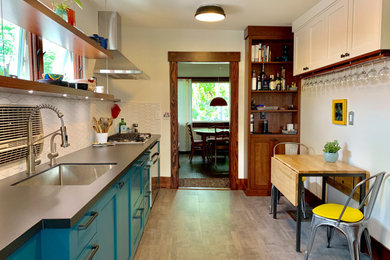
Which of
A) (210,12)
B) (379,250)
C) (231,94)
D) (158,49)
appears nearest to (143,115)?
(158,49)

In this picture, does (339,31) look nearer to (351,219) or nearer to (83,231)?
(351,219)

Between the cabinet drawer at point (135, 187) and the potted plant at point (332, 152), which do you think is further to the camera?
the potted plant at point (332, 152)

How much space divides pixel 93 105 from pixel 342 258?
296cm

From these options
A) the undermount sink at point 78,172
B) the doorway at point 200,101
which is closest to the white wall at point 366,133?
the undermount sink at point 78,172

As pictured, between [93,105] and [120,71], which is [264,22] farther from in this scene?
[93,105]

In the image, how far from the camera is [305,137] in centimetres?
397

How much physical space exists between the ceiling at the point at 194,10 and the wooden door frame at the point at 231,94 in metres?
0.41

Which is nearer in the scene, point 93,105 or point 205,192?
point 93,105

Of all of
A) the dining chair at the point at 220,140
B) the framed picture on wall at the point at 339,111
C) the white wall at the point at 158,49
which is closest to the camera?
the framed picture on wall at the point at 339,111

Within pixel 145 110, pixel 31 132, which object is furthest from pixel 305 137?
pixel 31 132

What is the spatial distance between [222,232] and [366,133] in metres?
1.69

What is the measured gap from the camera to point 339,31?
269 centimetres

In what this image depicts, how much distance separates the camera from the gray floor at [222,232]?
8.32ft

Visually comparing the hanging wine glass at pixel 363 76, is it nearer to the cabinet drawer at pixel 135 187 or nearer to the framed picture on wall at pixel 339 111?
the framed picture on wall at pixel 339 111
